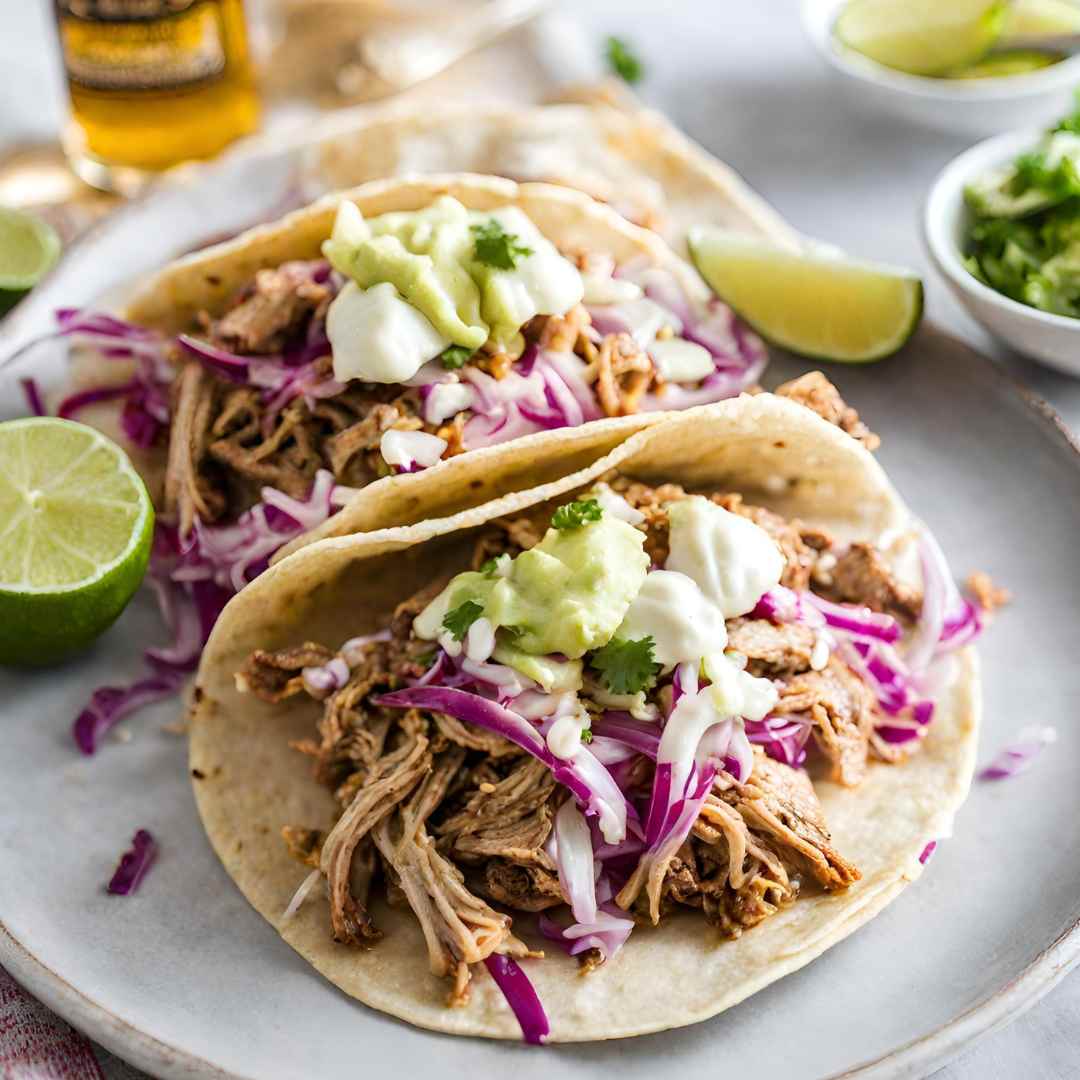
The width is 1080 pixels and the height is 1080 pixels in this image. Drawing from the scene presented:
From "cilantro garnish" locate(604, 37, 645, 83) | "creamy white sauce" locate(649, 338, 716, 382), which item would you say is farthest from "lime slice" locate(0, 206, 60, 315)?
"cilantro garnish" locate(604, 37, 645, 83)

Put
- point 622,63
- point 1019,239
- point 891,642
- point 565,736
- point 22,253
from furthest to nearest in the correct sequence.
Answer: point 622,63 → point 22,253 → point 1019,239 → point 891,642 → point 565,736

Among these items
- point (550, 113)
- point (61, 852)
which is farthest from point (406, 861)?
point (550, 113)

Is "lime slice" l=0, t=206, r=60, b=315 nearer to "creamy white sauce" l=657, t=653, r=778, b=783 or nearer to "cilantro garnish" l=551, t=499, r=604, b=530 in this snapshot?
"cilantro garnish" l=551, t=499, r=604, b=530

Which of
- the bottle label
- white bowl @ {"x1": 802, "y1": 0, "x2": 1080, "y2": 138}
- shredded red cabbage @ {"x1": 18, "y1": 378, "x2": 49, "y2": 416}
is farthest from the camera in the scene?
white bowl @ {"x1": 802, "y1": 0, "x2": 1080, "y2": 138}

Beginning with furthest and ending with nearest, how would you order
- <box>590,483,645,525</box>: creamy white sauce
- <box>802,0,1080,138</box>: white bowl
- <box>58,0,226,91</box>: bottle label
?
<box>802,0,1080,138</box>: white bowl < <box>58,0,226,91</box>: bottle label < <box>590,483,645,525</box>: creamy white sauce

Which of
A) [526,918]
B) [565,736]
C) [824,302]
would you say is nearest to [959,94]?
[824,302]

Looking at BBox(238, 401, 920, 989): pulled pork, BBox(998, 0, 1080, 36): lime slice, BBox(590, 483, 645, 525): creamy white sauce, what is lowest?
BBox(238, 401, 920, 989): pulled pork

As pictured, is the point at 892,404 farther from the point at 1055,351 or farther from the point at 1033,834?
the point at 1033,834

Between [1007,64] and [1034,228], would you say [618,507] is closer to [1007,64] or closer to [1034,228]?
[1034,228]
